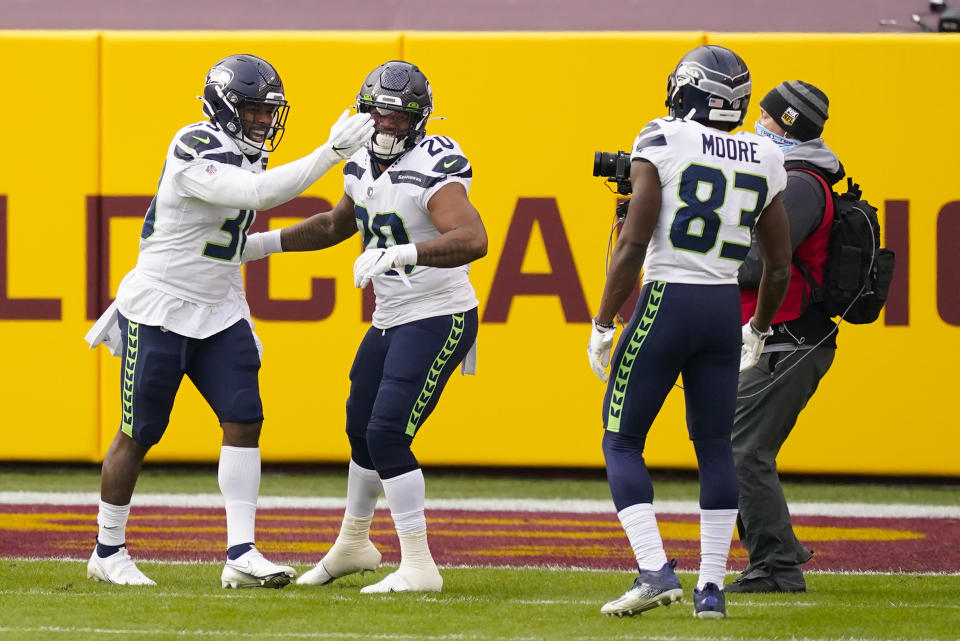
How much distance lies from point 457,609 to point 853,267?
1621 mm

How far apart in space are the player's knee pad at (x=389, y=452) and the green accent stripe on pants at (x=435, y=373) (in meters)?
0.05

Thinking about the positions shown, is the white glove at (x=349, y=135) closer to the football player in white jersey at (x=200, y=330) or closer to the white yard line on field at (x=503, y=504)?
the football player in white jersey at (x=200, y=330)

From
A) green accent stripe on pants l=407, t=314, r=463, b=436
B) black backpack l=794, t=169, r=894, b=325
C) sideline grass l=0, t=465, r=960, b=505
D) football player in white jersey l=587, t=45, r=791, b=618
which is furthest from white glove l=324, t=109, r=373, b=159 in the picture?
sideline grass l=0, t=465, r=960, b=505

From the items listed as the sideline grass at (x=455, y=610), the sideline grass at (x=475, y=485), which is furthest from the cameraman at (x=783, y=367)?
the sideline grass at (x=475, y=485)

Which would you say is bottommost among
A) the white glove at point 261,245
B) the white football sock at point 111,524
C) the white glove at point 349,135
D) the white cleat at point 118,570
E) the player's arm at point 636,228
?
the white cleat at point 118,570

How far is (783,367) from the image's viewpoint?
15.7 feet

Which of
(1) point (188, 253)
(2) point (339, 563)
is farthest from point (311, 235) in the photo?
(2) point (339, 563)

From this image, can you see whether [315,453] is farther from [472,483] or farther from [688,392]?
[688,392]

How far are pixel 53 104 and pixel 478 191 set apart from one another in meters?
2.19

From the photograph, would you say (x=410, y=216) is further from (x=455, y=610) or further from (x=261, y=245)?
(x=455, y=610)

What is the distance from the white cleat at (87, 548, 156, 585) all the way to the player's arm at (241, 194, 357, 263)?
1038mm

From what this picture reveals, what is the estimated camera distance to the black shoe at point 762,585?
4.72 m

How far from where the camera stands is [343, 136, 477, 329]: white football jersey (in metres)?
4.59

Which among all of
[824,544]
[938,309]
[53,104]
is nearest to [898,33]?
[938,309]
